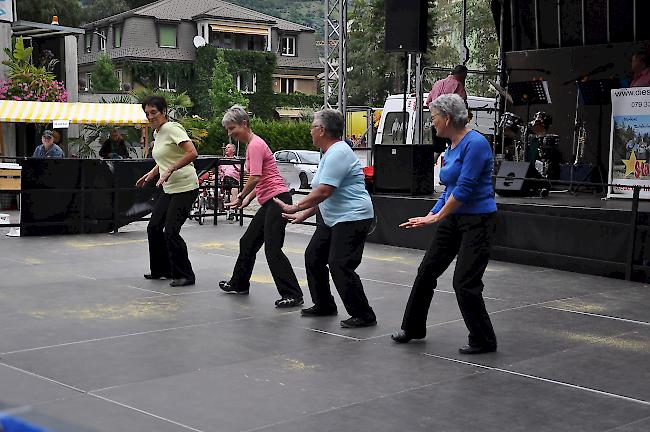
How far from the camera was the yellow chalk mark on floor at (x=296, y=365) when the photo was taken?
6.40 m

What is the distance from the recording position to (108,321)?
26.1 ft

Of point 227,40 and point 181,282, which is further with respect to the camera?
point 227,40

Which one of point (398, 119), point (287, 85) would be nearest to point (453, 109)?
point (398, 119)

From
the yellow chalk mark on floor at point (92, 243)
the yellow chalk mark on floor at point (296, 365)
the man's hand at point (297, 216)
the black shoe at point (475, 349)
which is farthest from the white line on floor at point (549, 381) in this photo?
the yellow chalk mark on floor at point (92, 243)

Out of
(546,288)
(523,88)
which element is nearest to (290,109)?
(523,88)

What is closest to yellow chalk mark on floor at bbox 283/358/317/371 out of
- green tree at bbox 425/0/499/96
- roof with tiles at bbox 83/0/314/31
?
green tree at bbox 425/0/499/96

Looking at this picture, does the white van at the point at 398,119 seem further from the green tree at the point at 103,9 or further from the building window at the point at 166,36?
the green tree at the point at 103,9

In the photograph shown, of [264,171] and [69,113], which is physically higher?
[69,113]

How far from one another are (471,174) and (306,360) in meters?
1.72

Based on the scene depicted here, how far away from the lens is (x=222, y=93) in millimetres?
62594

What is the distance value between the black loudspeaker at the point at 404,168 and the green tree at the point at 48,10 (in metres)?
59.2

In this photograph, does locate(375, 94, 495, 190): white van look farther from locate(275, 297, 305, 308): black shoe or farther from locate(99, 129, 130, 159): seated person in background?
locate(275, 297, 305, 308): black shoe

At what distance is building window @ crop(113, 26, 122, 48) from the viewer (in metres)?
74.2

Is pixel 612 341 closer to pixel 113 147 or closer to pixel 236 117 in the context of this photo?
pixel 236 117
